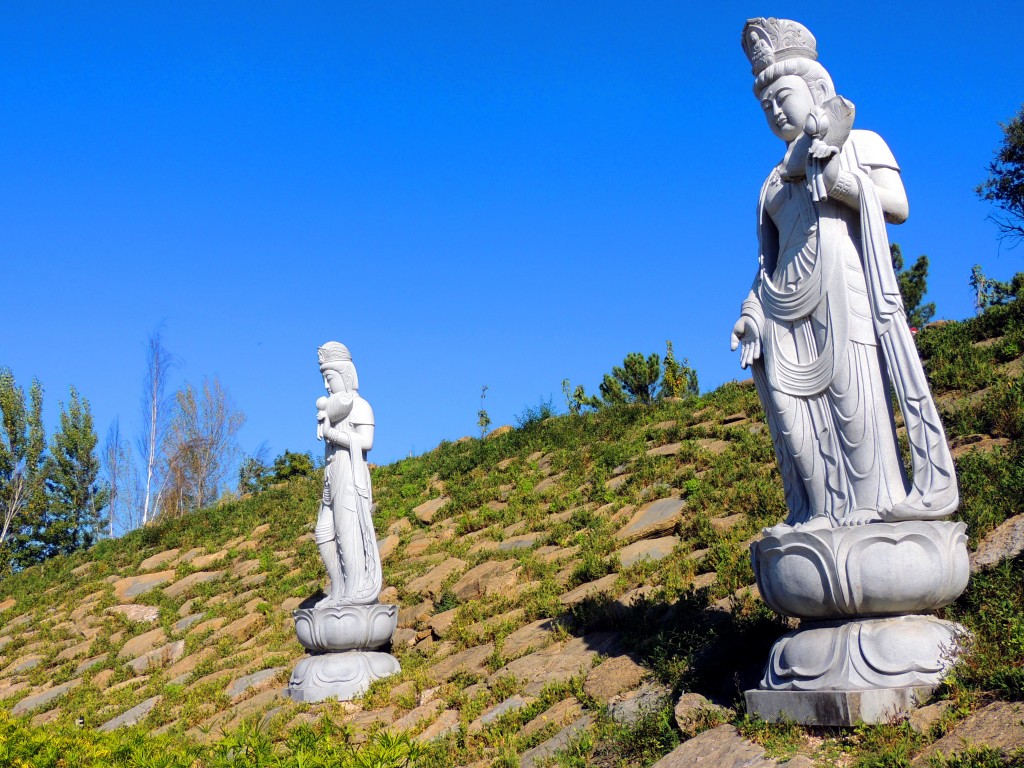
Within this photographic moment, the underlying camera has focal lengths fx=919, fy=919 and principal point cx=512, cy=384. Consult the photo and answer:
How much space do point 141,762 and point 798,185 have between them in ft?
14.2

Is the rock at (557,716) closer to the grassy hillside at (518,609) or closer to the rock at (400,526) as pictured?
the grassy hillside at (518,609)

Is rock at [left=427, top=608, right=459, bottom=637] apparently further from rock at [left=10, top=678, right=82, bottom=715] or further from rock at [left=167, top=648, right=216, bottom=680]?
rock at [left=10, top=678, right=82, bottom=715]

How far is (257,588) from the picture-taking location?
1235 centimetres

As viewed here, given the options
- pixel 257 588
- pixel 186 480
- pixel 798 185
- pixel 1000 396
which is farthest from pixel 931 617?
pixel 186 480

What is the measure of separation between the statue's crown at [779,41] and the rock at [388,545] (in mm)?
8364

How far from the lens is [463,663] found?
7.55 meters

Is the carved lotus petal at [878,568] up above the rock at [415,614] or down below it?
below

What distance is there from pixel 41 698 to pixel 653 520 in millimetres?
7480

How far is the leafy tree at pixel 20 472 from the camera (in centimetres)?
2595

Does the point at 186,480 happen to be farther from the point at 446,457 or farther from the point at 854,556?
the point at 854,556

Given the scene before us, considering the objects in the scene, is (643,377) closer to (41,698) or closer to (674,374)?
(674,374)

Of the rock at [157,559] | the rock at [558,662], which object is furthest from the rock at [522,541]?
the rock at [157,559]

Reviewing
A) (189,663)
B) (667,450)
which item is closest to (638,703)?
(667,450)

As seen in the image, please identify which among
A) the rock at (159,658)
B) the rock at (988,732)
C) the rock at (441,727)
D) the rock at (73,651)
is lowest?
the rock at (988,732)
